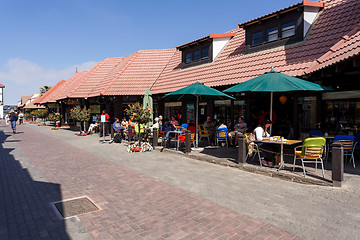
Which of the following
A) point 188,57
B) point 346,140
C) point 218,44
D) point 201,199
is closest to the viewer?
point 201,199

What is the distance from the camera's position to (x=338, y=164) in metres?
5.21

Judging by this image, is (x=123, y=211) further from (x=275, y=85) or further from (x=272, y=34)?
(x=272, y=34)

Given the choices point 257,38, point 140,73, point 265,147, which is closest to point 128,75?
point 140,73

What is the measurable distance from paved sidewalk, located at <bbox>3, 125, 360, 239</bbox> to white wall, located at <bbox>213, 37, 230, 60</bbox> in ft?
28.5

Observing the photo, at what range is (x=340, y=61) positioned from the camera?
662 cm

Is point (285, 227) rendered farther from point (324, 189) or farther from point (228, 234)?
point (324, 189)

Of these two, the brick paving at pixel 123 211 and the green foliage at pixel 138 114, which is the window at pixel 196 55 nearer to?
the green foliage at pixel 138 114

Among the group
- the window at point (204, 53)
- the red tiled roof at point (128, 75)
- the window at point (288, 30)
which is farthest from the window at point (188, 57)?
the window at point (288, 30)

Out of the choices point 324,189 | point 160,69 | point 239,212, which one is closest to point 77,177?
point 239,212

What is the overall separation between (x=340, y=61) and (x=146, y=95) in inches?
393

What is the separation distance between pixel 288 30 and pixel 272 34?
30.8 inches

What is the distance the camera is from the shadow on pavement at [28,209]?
11.3 ft

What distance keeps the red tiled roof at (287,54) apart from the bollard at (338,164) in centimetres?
397

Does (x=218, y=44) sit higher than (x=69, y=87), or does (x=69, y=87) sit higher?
(x=218, y=44)
